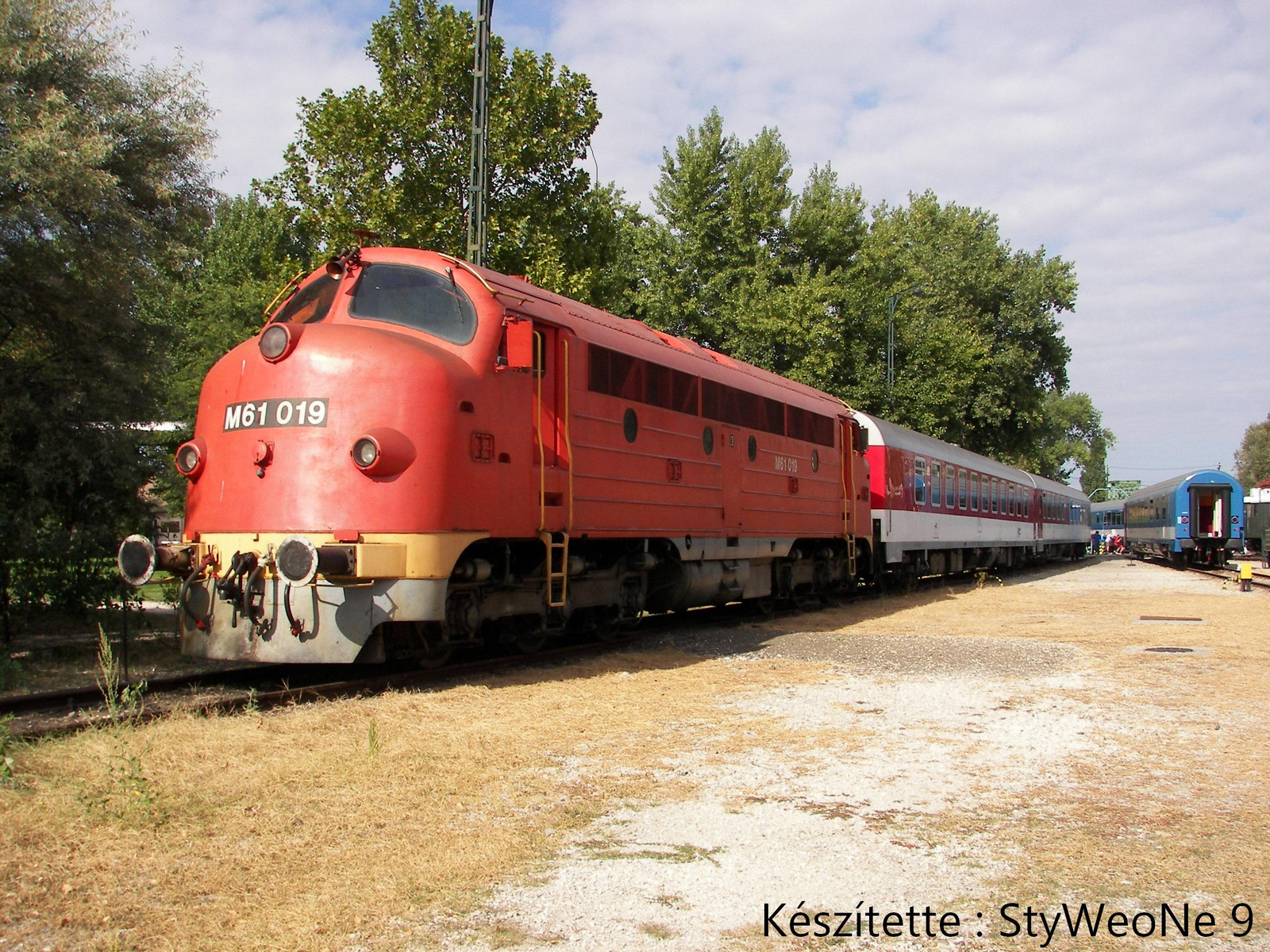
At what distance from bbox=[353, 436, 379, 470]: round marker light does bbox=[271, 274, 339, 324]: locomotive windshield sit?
193 cm

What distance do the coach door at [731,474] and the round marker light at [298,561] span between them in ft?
23.6

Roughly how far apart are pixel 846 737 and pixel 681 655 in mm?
4494

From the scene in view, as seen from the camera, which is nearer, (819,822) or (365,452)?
(819,822)

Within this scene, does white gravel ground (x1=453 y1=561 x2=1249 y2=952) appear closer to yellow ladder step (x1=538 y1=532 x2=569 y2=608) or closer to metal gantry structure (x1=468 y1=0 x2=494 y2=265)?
yellow ladder step (x1=538 y1=532 x2=569 y2=608)

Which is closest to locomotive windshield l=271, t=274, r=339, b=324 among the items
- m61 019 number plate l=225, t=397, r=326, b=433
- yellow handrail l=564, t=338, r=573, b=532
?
m61 019 number plate l=225, t=397, r=326, b=433

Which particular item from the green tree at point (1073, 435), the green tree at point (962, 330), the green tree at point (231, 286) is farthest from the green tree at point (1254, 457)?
the green tree at point (231, 286)

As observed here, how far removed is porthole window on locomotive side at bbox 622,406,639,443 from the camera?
11544mm

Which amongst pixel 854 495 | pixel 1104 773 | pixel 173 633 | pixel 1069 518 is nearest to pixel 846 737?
pixel 1104 773

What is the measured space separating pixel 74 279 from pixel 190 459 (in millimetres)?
4835

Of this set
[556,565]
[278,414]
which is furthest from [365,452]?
[556,565]

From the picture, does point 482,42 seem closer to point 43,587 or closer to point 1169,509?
point 43,587

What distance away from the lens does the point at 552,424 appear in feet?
33.4

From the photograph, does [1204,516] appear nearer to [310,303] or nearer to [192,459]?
[310,303]

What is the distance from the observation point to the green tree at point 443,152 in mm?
24312
